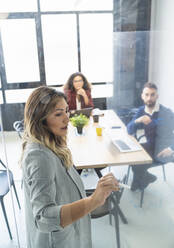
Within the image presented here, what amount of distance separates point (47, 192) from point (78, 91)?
23.5 inches

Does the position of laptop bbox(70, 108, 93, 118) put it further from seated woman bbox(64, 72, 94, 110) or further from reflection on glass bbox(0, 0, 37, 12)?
reflection on glass bbox(0, 0, 37, 12)

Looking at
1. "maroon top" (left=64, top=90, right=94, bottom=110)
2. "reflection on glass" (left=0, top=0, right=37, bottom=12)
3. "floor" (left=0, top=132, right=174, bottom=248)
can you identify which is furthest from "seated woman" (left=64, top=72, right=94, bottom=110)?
"floor" (left=0, top=132, right=174, bottom=248)

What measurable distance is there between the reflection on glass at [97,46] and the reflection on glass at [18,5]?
221 millimetres

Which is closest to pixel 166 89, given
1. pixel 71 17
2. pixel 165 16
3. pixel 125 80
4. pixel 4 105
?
pixel 125 80

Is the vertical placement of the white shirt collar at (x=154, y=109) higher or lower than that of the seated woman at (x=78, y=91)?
lower

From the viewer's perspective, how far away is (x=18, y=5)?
107cm

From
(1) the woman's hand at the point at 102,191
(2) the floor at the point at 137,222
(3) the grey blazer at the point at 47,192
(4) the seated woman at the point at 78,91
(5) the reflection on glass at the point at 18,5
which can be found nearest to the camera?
(3) the grey blazer at the point at 47,192

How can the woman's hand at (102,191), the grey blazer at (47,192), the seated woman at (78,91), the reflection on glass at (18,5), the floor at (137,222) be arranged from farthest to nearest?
the floor at (137,222)
the seated woman at (78,91)
the reflection on glass at (18,5)
the woman's hand at (102,191)
the grey blazer at (47,192)

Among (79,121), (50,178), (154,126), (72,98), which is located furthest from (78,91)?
(50,178)

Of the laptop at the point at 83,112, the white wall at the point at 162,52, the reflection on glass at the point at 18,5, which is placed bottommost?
the laptop at the point at 83,112

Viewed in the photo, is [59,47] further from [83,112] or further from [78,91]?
[83,112]

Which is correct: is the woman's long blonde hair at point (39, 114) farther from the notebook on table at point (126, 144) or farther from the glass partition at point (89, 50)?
the notebook on table at point (126, 144)

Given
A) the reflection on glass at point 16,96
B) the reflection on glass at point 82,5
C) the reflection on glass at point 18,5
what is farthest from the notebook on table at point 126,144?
the reflection on glass at point 18,5

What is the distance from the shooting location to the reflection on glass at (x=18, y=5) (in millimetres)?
1064
